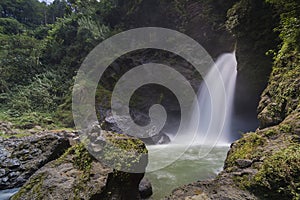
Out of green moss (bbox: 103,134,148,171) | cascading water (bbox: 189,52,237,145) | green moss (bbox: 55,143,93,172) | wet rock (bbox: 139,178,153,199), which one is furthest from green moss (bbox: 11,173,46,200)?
cascading water (bbox: 189,52,237,145)

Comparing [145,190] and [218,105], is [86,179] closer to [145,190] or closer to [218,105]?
[145,190]

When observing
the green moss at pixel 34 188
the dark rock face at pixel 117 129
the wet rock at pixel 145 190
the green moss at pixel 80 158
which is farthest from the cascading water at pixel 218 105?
the green moss at pixel 34 188

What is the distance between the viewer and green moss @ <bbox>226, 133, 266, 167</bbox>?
3.68 m

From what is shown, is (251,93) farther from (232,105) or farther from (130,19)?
(130,19)

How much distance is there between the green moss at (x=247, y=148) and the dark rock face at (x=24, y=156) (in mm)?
4887

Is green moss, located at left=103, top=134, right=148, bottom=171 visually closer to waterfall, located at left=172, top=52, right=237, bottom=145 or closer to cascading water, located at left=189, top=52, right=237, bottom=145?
waterfall, located at left=172, top=52, right=237, bottom=145

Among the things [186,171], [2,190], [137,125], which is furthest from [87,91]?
[186,171]

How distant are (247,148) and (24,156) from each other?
626 centimetres

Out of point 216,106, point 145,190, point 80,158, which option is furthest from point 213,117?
point 80,158

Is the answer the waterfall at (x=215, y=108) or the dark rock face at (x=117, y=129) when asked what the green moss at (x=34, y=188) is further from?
the waterfall at (x=215, y=108)

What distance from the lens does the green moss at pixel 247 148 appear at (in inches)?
145

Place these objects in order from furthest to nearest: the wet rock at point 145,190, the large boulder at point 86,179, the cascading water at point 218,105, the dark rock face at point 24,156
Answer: the cascading water at point 218,105 → the dark rock face at point 24,156 → the wet rock at point 145,190 → the large boulder at point 86,179

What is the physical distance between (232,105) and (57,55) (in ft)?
66.8

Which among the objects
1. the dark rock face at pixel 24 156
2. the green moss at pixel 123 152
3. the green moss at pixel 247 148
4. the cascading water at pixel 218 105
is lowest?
the dark rock face at pixel 24 156
